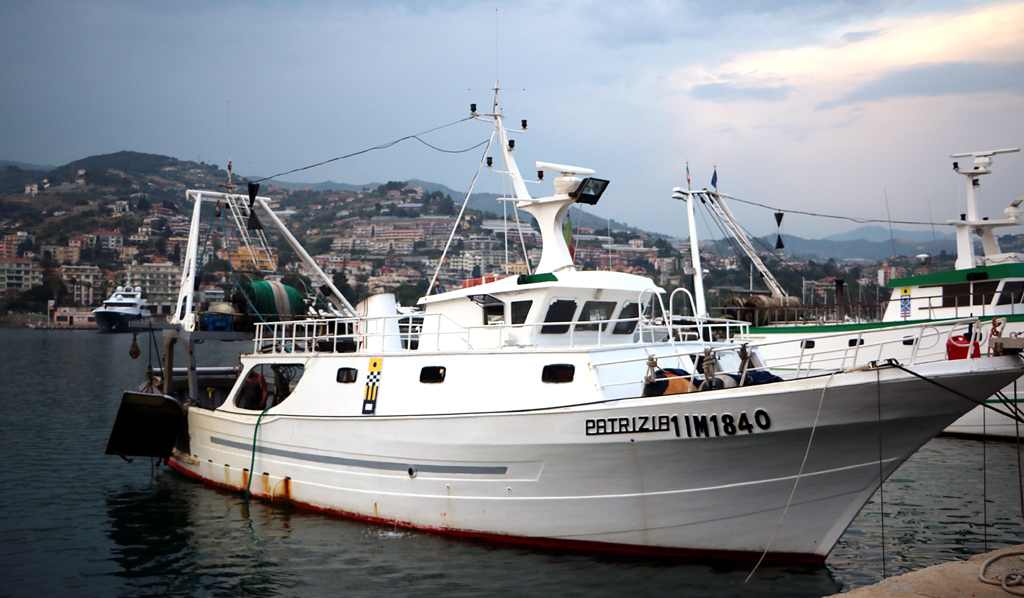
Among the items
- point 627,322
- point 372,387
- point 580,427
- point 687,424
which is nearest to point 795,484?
point 687,424

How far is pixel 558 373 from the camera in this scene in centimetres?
1079

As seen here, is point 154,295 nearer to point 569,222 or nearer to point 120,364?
point 120,364

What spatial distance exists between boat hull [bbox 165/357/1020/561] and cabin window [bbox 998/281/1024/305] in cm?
1495

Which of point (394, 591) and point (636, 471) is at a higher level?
point (636, 471)

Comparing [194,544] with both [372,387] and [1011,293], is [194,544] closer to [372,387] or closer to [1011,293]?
[372,387]

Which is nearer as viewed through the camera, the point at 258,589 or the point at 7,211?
the point at 258,589

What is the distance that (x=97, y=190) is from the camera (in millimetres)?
197750

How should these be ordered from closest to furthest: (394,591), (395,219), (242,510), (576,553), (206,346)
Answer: (394,591), (576,553), (242,510), (206,346), (395,219)

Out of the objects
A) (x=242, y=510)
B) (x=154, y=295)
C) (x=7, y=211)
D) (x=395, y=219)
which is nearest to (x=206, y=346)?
(x=154, y=295)

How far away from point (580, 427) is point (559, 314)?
8.82 feet

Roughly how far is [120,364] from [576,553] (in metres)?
46.6

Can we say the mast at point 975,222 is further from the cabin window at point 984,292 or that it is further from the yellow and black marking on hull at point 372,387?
the yellow and black marking on hull at point 372,387

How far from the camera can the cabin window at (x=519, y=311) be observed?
12125mm

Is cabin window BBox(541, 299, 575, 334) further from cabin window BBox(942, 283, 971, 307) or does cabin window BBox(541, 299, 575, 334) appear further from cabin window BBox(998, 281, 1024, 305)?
cabin window BBox(998, 281, 1024, 305)
